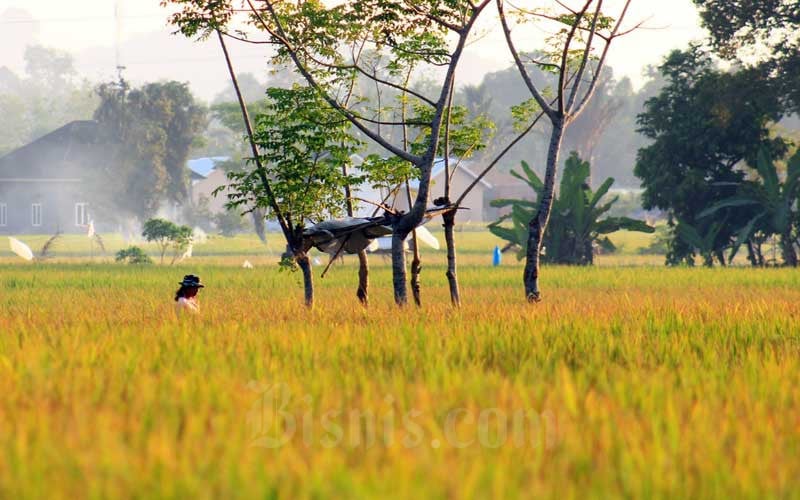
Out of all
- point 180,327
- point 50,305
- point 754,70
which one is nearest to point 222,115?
point 754,70

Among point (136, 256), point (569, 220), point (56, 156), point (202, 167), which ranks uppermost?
point (56, 156)

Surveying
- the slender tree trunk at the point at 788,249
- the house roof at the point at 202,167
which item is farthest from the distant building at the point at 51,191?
the slender tree trunk at the point at 788,249

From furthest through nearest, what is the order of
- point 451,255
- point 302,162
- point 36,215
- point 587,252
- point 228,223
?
point 36,215 < point 228,223 < point 587,252 < point 302,162 < point 451,255

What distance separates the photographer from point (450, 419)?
6508 mm

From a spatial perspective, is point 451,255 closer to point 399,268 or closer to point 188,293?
point 399,268

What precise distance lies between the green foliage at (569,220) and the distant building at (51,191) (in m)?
47.9

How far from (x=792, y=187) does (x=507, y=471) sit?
30.0 m

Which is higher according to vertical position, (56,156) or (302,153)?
(56,156)

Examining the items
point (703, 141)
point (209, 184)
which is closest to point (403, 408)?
point (703, 141)

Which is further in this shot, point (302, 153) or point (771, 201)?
point (771, 201)

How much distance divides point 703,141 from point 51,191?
53.3m

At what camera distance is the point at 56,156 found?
7950cm

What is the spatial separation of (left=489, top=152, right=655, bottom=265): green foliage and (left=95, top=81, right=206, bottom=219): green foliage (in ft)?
117

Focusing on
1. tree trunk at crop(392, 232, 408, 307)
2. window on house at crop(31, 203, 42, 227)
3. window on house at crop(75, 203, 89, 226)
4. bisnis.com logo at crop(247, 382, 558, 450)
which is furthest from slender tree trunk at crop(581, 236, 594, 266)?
window on house at crop(31, 203, 42, 227)
